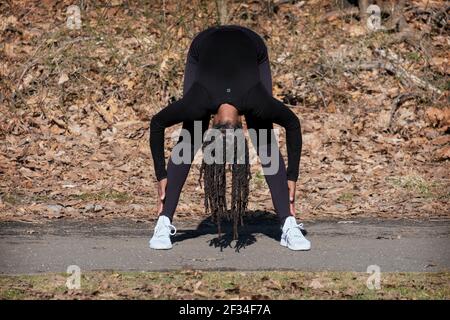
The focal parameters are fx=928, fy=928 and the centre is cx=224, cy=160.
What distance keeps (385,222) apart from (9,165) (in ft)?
16.4

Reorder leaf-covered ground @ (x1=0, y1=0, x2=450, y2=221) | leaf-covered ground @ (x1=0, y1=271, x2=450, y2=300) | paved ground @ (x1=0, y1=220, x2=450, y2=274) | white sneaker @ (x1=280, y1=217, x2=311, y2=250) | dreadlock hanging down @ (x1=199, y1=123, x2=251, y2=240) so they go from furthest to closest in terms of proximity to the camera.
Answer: leaf-covered ground @ (x1=0, y1=0, x2=450, y2=221)
white sneaker @ (x1=280, y1=217, x2=311, y2=250)
dreadlock hanging down @ (x1=199, y1=123, x2=251, y2=240)
paved ground @ (x1=0, y1=220, x2=450, y2=274)
leaf-covered ground @ (x1=0, y1=271, x2=450, y2=300)

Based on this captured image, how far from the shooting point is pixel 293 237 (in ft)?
25.5

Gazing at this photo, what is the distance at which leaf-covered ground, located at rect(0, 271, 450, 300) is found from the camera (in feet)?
20.8

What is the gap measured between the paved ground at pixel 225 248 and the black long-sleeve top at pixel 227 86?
810 millimetres

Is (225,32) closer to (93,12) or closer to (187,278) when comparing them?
(187,278)

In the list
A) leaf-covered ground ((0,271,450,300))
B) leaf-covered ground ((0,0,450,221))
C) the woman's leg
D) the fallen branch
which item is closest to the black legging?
the woman's leg

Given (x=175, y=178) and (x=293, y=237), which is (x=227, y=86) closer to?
(x=175, y=178)

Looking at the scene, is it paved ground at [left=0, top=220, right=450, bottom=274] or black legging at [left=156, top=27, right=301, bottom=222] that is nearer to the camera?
paved ground at [left=0, top=220, right=450, bottom=274]

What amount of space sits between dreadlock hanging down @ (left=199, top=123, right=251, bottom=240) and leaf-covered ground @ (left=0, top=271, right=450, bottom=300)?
88 cm

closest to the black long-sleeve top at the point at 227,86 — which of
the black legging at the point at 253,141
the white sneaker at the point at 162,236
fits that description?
the black legging at the point at 253,141

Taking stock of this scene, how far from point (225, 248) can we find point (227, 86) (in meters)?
1.42

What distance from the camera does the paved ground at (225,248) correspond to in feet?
23.8

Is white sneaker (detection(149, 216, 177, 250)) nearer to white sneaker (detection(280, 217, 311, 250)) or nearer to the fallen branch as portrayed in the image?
white sneaker (detection(280, 217, 311, 250))

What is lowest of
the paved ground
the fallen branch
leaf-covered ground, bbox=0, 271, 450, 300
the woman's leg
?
leaf-covered ground, bbox=0, 271, 450, 300
